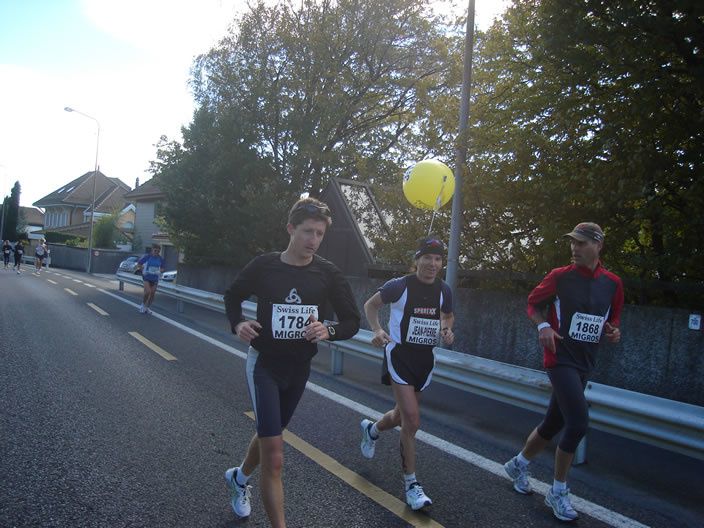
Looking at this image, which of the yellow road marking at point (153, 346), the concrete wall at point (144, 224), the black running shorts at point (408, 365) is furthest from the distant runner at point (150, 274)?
the concrete wall at point (144, 224)

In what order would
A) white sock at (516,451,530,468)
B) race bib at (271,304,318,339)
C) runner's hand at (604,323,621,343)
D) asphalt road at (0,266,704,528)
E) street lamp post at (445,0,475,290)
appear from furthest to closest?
street lamp post at (445,0,475,290), white sock at (516,451,530,468), runner's hand at (604,323,621,343), asphalt road at (0,266,704,528), race bib at (271,304,318,339)

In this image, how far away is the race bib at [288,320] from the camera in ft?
10.6

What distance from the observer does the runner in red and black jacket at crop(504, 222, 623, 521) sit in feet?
12.2

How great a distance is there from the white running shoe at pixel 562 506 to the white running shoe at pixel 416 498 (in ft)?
2.53

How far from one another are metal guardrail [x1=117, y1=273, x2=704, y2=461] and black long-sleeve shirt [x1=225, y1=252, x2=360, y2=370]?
227cm

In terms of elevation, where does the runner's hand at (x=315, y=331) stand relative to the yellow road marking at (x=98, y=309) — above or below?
above

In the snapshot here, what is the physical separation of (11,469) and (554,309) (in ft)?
12.8

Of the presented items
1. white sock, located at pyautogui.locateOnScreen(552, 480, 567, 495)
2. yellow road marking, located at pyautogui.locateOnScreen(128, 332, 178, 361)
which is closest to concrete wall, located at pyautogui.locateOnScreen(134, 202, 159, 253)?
yellow road marking, located at pyautogui.locateOnScreen(128, 332, 178, 361)

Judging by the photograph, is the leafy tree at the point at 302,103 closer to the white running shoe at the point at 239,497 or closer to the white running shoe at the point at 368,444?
the white running shoe at the point at 368,444

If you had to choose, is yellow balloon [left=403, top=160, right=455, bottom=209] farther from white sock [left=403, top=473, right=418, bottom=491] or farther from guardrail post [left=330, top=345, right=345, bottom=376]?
white sock [left=403, top=473, right=418, bottom=491]

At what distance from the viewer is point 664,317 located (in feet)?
23.1

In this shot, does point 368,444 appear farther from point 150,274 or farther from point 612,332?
point 150,274

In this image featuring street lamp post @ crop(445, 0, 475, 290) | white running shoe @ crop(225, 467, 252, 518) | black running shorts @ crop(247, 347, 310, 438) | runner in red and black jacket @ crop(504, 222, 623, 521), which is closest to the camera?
black running shorts @ crop(247, 347, 310, 438)

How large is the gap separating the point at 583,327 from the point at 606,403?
908 millimetres
